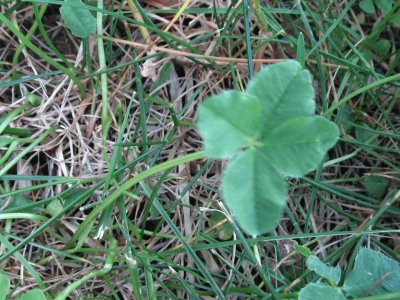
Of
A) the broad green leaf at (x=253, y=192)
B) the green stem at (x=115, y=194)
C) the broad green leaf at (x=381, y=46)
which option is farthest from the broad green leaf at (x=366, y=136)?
the broad green leaf at (x=253, y=192)

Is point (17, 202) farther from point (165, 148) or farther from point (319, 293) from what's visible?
point (319, 293)

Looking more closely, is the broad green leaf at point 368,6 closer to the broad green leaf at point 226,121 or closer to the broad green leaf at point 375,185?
the broad green leaf at point 375,185

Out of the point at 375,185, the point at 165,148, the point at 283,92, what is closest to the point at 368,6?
the point at 375,185

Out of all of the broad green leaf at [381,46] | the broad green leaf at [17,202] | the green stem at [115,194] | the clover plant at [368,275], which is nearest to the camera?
the green stem at [115,194]

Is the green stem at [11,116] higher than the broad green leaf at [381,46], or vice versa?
the broad green leaf at [381,46]

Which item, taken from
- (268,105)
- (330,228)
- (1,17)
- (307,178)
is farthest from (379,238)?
(1,17)
